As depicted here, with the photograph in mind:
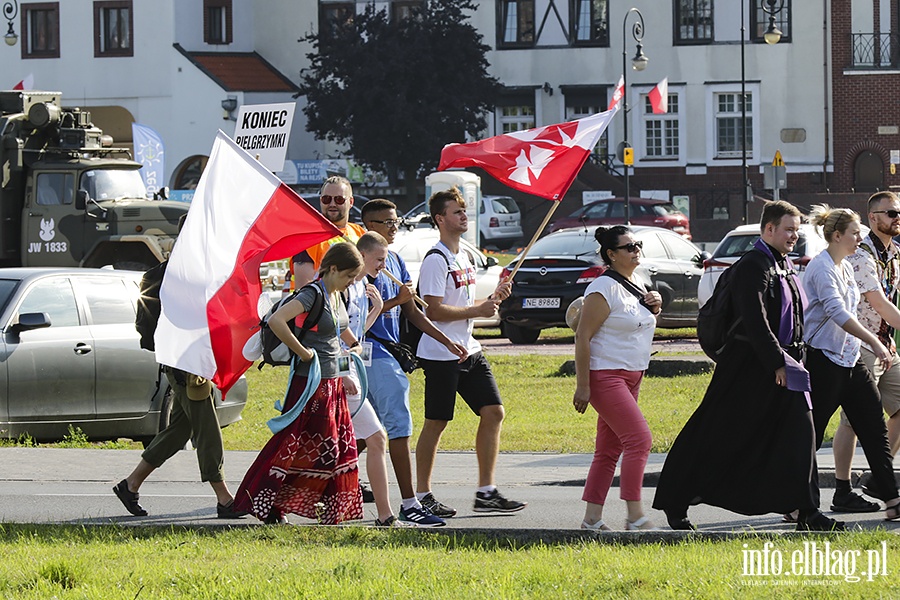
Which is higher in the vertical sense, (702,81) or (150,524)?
(702,81)

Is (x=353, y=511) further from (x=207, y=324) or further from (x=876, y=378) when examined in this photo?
(x=876, y=378)

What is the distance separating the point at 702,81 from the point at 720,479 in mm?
52166

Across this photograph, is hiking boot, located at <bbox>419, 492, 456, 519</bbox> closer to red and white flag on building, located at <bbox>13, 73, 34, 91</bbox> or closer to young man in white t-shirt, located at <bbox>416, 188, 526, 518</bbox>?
young man in white t-shirt, located at <bbox>416, 188, 526, 518</bbox>

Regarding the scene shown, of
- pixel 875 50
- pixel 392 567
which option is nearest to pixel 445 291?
pixel 392 567

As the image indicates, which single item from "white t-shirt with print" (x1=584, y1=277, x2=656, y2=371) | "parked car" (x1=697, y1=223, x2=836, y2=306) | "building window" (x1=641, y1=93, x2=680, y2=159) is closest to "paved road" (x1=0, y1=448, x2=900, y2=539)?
"white t-shirt with print" (x1=584, y1=277, x2=656, y2=371)

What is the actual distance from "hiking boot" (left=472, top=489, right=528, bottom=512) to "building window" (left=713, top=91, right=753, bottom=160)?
50719 mm

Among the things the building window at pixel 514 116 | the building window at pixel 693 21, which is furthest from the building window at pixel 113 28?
the building window at pixel 693 21

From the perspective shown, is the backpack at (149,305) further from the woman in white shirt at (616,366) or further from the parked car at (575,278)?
the parked car at (575,278)

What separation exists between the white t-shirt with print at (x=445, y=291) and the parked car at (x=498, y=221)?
132 feet

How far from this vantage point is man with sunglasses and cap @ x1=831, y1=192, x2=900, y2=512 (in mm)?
9250

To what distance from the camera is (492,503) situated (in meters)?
9.41

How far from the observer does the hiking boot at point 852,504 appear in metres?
9.16

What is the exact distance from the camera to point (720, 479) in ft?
26.5

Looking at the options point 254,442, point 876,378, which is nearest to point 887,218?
point 876,378
